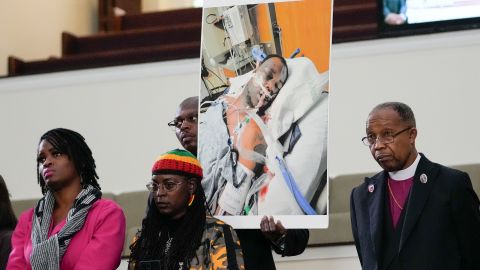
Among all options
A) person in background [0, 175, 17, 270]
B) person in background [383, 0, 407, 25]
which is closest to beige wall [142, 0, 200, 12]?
person in background [383, 0, 407, 25]

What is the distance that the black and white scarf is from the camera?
3773mm

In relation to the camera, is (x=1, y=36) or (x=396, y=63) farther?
(x=1, y=36)

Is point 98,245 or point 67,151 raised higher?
point 67,151

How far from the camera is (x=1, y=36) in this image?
7.73 metres

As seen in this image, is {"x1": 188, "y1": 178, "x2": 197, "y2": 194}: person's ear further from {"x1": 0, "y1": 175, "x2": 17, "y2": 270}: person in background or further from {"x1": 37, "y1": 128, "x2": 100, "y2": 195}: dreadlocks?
{"x1": 0, "y1": 175, "x2": 17, "y2": 270}: person in background

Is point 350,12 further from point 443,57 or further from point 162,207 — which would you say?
point 162,207

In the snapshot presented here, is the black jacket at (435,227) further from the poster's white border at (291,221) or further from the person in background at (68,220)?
the person in background at (68,220)

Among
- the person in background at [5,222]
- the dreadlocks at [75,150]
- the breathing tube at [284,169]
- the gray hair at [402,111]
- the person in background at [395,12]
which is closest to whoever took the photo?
the gray hair at [402,111]

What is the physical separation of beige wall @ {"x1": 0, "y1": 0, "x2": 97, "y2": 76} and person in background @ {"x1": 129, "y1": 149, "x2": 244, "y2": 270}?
4.01 m

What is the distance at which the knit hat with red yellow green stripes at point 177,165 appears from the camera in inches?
147

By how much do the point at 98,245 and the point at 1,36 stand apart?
4.20 meters

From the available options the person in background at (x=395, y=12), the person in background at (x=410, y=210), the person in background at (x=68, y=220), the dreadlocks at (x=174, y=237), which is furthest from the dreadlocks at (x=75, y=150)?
the person in background at (x=395, y=12)

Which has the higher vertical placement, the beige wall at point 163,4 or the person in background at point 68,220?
the beige wall at point 163,4

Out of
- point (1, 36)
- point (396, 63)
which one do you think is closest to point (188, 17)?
point (1, 36)
